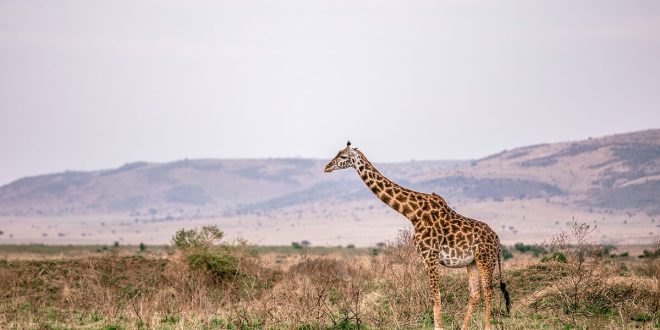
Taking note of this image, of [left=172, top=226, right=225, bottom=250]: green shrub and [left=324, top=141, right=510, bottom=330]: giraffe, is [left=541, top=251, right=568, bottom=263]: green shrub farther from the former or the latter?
[left=172, top=226, right=225, bottom=250]: green shrub

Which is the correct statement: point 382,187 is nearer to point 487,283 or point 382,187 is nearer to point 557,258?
point 487,283

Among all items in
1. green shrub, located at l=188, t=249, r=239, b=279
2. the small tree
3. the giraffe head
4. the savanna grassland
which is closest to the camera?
the giraffe head

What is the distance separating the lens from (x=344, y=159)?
20328 millimetres

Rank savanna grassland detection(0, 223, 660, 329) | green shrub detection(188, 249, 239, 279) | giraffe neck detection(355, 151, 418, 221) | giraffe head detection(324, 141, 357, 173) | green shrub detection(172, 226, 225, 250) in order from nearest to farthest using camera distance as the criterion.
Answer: giraffe head detection(324, 141, 357, 173)
giraffe neck detection(355, 151, 418, 221)
savanna grassland detection(0, 223, 660, 329)
green shrub detection(188, 249, 239, 279)
green shrub detection(172, 226, 225, 250)

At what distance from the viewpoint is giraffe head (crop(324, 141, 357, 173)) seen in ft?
66.1

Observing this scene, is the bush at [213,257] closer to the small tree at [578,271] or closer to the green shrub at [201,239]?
the green shrub at [201,239]

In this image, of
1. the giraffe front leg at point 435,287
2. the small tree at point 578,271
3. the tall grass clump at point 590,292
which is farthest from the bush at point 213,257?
the giraffe front leg at point 435,287

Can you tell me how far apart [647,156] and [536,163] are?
3371cm

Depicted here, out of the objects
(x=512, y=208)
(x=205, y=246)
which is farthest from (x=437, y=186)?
(x=205, y=246)

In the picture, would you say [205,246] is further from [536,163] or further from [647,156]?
[536,163]

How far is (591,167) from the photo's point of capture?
179500 millimetres

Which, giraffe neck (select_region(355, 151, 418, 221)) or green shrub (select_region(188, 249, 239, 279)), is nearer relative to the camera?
giraffe neck (select_region(355, 151, 418, 221))

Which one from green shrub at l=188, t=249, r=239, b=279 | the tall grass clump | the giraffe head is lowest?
the tall grass clump

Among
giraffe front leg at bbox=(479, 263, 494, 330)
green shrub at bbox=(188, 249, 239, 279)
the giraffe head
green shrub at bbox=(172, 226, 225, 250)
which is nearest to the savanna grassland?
green shrub at bbox=(188, 249, 239, 279)
